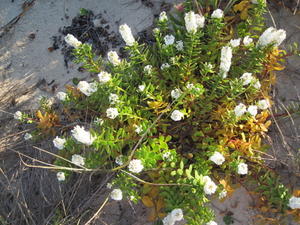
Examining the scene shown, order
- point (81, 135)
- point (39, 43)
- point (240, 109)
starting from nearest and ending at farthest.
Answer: point (81, 135), point (240, 109), point (39, 43)

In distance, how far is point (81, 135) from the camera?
269cm

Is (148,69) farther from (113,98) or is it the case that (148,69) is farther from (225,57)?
(225,57)

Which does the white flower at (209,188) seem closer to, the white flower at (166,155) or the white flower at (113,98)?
the white flower at (166,155)

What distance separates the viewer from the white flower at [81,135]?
8.75ft

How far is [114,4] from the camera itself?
464 cm

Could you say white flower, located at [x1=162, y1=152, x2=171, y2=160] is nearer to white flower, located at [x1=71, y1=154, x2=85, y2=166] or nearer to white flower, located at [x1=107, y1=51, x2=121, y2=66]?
white flower, located at [x1=71, y1=154, x2=85, y2=166]

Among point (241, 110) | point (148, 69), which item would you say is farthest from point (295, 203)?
point (148, 69)

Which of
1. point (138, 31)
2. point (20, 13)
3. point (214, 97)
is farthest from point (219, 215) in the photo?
point (20, 13)

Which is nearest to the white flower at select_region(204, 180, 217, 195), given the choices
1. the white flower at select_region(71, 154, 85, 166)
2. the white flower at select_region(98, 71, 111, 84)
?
the white flower at select_region(71, 154, 85, 166)

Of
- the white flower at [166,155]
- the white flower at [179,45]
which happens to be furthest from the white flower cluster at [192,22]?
the white flower at [166,155]

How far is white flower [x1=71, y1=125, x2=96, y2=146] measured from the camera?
2.67 meters

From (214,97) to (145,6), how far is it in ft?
6.33

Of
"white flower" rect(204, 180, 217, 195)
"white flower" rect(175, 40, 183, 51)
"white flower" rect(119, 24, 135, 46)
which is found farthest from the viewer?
"white flower" rect(175, 40, 183, 51)

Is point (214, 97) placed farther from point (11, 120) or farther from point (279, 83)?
point (11, 120)
